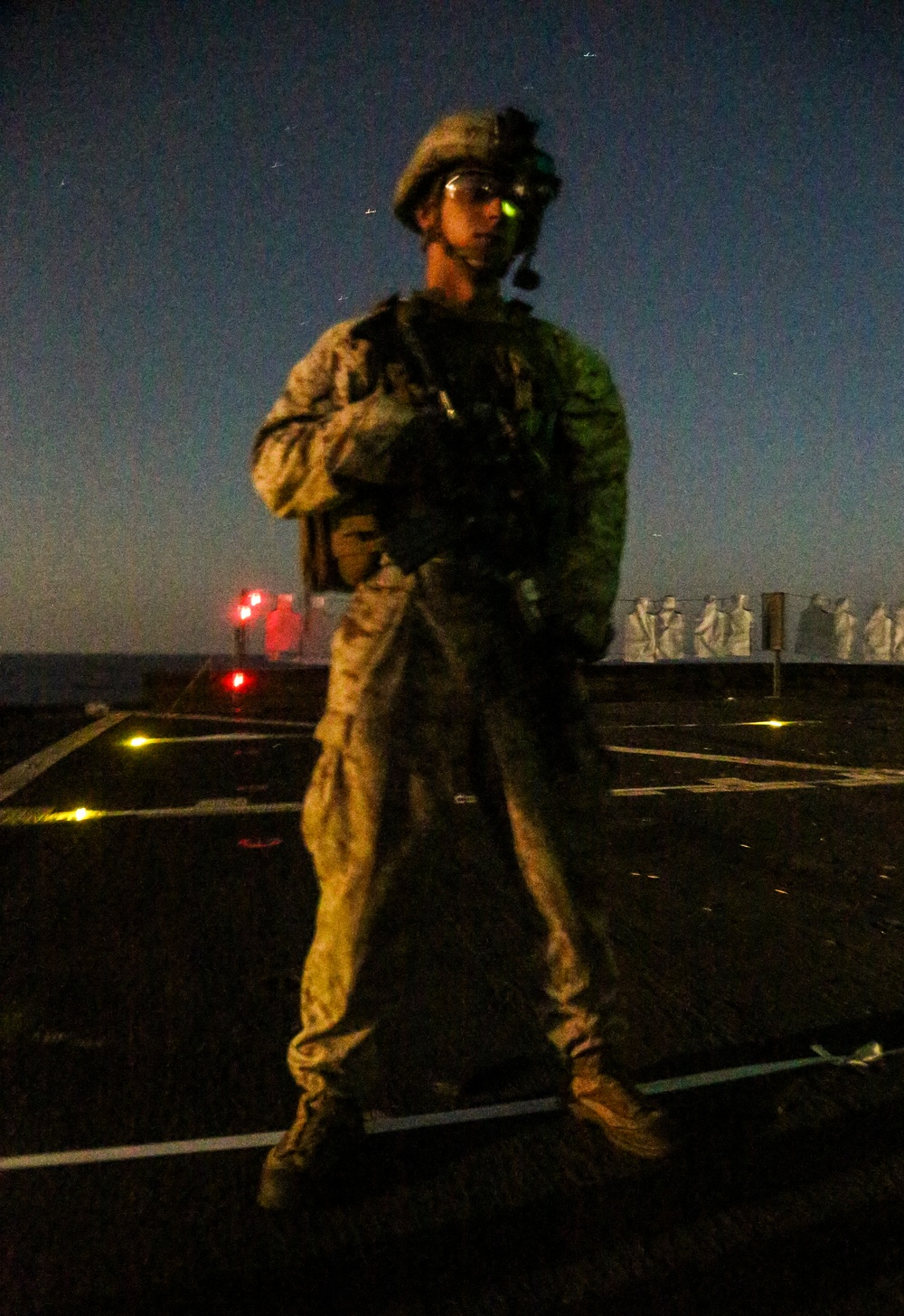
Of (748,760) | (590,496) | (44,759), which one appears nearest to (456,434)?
(590,496)

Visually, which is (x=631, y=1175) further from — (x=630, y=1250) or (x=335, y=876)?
(x=335, y=876)

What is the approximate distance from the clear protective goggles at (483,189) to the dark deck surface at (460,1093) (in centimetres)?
160

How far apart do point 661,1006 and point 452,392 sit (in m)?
2.20

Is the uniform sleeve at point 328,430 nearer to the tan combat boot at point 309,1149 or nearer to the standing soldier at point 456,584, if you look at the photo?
the standing soldier at point 456,584

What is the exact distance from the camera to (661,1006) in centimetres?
372

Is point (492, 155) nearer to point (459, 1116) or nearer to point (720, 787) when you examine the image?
point (459, 1116)

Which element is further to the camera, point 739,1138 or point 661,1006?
point 661,1006

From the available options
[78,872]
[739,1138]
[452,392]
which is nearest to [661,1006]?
[739,1138]

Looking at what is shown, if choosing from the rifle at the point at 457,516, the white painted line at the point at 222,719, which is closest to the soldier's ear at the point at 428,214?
the rifle at the point at 457,516

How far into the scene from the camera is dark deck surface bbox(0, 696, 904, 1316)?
213 cm

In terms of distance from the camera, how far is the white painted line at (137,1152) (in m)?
2.59

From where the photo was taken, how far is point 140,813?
780cm

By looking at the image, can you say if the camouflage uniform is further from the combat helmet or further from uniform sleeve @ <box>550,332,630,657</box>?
the combat helmet

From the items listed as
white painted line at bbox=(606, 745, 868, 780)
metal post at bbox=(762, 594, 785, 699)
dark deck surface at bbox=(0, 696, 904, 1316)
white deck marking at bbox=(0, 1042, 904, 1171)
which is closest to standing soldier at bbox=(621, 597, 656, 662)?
metal post at bbox=(762, 594, 785, 699)
